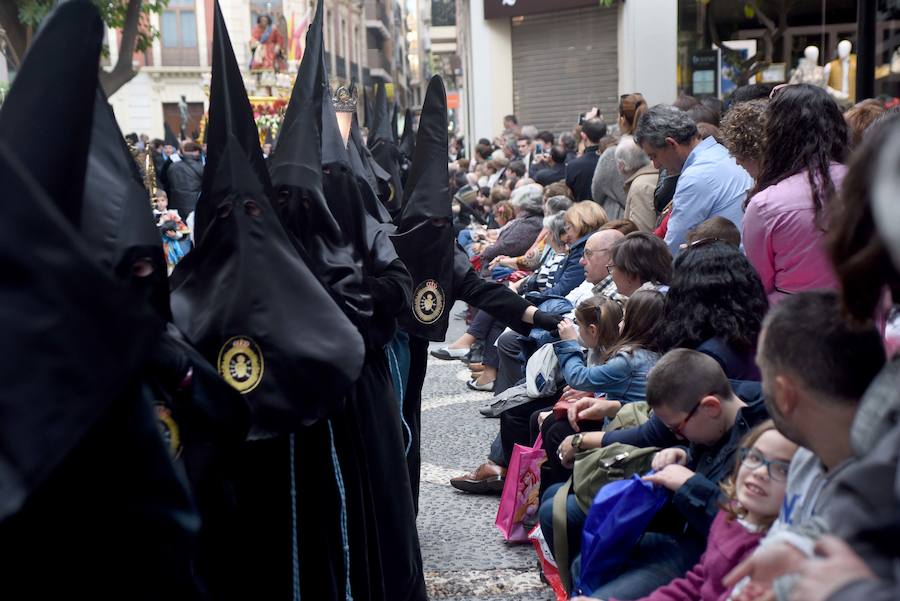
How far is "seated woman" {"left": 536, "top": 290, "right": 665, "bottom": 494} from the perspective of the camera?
4.61 m

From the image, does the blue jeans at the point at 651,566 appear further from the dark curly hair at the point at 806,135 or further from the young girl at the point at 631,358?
the dark curly hair at the point at 806,135

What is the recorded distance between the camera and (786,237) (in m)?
4.30

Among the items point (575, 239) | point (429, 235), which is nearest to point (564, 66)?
point (575, 239)

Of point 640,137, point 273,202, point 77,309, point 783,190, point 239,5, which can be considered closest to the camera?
point 77,309

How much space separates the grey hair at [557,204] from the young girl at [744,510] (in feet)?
18.3

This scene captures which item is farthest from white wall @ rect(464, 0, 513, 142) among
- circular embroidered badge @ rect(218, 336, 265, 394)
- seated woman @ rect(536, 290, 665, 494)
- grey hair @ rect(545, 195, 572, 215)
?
circular embroidered badge @ rect(218, 336, 265, 394)

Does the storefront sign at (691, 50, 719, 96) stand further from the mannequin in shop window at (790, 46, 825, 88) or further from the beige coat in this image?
the beige coat

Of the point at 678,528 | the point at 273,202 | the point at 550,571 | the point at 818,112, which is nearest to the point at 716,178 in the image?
the point at 818,112

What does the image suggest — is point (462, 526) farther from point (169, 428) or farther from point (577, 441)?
point (169, 428)

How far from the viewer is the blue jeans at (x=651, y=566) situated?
3408mm

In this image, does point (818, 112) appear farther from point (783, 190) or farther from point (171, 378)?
point (171, 378)

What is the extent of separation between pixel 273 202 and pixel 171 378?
0.86m

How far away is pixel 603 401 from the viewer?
464 cm

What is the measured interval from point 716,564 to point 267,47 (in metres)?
24.4
